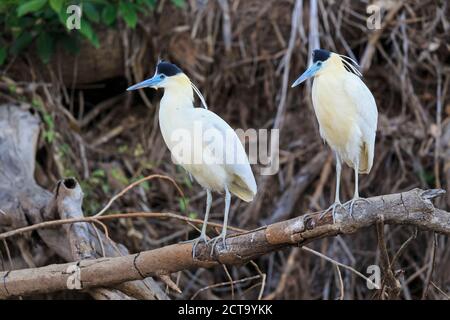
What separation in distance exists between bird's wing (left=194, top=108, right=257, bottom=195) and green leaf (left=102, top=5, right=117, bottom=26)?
1.49 metres

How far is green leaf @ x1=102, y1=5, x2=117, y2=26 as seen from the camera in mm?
4285

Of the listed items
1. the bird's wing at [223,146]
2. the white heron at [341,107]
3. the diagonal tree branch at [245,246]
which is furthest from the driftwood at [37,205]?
the white heron at [341,107]

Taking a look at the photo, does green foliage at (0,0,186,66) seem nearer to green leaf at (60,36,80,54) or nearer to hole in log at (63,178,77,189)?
green leaf at (60,36,80,54)

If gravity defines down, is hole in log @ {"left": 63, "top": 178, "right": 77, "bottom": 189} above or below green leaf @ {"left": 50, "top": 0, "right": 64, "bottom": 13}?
below

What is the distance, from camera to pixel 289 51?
16.0ft

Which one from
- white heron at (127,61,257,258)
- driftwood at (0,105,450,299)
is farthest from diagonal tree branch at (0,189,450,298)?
white heron at (127,61,257,258)

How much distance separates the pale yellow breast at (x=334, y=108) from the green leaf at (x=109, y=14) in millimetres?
1623

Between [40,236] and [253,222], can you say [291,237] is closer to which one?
[40,236]

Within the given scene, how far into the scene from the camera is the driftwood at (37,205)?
3.22 m

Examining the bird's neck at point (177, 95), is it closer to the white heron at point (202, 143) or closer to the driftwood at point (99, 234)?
the white heron at point (202, 143)

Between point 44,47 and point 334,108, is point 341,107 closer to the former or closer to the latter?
point 334,108
